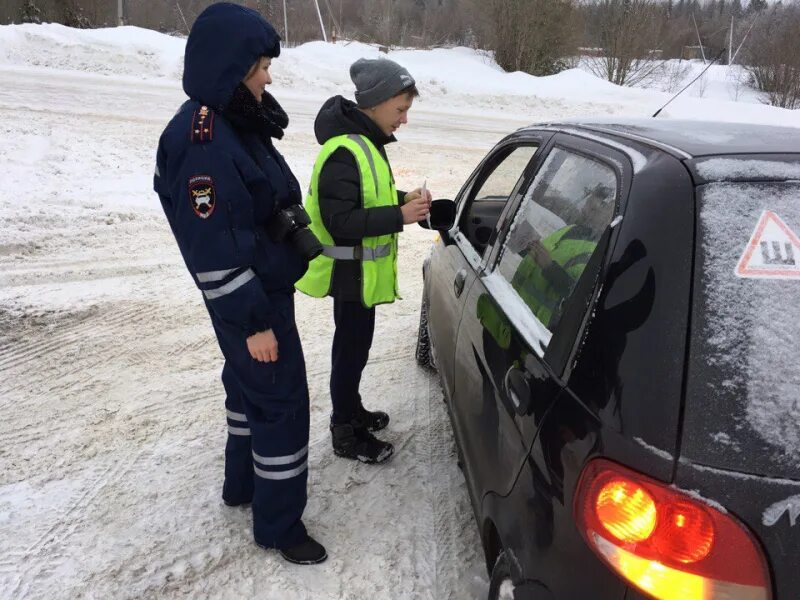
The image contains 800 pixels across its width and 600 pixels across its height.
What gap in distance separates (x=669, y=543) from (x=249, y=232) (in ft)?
4.75

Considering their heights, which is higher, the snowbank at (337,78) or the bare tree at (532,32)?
the bare tree at (532,32)

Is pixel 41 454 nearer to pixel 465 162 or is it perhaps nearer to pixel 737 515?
pixel 737 515

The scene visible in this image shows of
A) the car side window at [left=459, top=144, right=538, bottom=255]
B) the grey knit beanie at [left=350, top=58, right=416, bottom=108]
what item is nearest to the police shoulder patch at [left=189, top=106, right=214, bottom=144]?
the grey knit beanie at [left=350, top=58, right=416, bottom=108]

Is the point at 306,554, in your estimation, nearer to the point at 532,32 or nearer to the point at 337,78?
the point at 337,78

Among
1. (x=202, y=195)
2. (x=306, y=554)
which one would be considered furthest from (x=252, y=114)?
(x=306, y=554)

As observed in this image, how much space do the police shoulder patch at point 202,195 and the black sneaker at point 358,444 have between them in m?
1.56

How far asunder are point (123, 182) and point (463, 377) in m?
6.11

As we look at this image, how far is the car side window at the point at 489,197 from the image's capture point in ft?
9.50

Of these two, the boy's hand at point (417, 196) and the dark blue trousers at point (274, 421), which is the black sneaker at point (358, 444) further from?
the boy's hand at point (417, 196)

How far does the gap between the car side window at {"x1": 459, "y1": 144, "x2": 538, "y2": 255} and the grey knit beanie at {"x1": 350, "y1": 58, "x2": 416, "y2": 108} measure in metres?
0.63

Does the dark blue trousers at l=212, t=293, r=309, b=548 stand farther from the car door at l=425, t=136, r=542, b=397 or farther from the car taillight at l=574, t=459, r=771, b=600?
the car taillight at l=574, t=459, r=771, b=600

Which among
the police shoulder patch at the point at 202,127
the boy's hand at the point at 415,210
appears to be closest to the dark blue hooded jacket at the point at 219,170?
the police shoulder patch at the point at 202,127

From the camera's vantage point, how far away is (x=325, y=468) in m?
3.06

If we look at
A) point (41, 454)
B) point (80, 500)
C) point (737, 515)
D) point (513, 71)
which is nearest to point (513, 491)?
point (737, 515)
